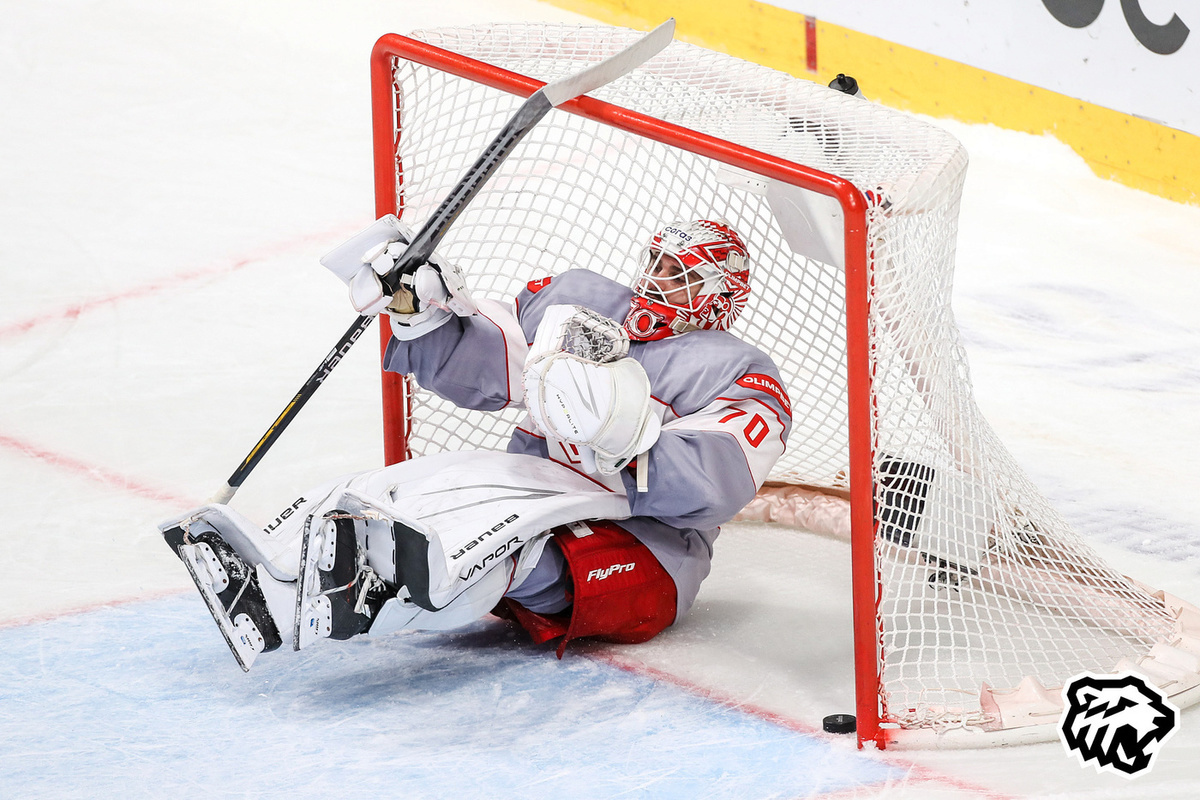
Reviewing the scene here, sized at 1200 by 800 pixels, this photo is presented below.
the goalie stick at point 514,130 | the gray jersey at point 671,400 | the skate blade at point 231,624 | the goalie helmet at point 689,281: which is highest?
the goalie stick at point 514,130

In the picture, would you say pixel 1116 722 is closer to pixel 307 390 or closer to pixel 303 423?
pixel 307 390

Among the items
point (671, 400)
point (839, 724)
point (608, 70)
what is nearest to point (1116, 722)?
point (839, 724)

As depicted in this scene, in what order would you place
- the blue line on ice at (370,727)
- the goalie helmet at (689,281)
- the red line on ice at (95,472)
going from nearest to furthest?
the blue line on ice at (370,727) → the goalie helmet at (689,281) → the red line on ice at (95,472)

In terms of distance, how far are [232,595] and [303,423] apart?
147cm

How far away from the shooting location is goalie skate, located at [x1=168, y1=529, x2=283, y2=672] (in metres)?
2.16

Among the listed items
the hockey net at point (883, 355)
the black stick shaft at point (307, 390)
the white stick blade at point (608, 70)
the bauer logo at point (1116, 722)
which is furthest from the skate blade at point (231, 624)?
the bauer logo at point (1116, 722)

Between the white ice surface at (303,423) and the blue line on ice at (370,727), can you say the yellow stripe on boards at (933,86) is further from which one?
the blue line on ice at (370,727)

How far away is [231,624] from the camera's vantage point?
7.10 ft

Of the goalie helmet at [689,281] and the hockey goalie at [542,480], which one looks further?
the goalie helmet at [689,281]

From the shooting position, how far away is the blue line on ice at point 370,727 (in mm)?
1977

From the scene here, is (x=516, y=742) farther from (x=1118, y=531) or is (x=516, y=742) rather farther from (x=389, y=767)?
(x=1118, y=531)

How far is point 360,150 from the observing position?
5496mm

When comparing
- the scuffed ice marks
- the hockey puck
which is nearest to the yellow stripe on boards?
the scuffed ice marks

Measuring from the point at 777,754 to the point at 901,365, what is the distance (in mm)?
630
